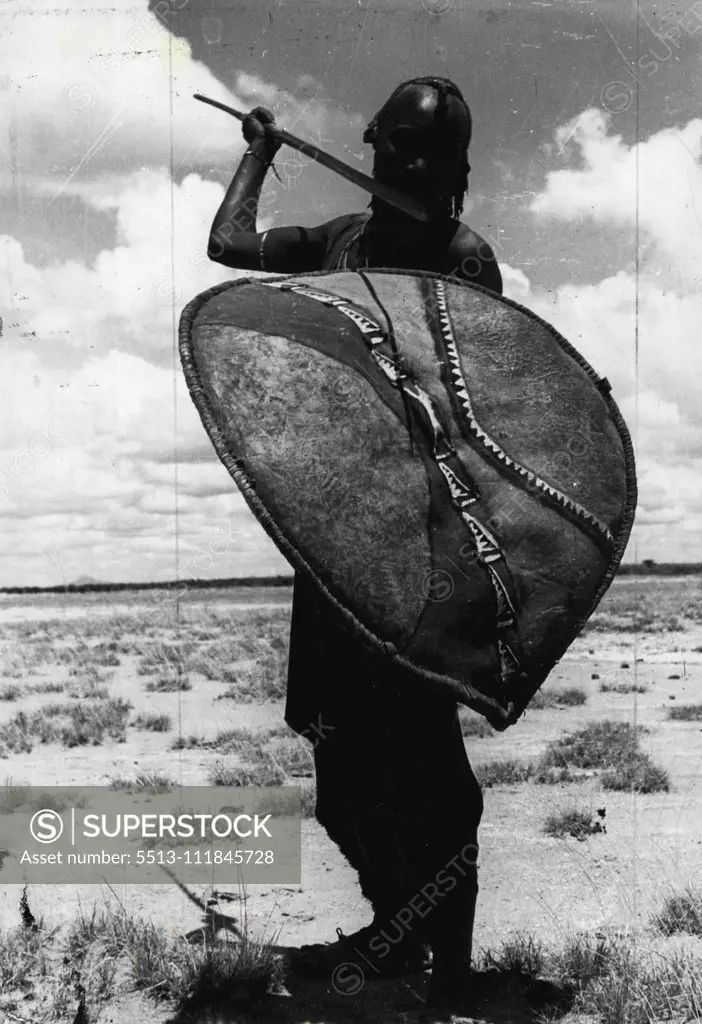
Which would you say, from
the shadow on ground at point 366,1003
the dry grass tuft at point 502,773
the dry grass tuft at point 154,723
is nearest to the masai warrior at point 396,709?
the shadow on ground at point 366,1003

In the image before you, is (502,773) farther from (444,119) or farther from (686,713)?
(444,119)

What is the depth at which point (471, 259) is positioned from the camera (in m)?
2.91

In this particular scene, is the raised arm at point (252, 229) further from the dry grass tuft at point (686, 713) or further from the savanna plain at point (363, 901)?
the dry grass tuft at point (686, 713)

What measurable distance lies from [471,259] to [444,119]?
0.37m

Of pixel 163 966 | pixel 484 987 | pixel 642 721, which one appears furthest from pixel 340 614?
pixel 642 721

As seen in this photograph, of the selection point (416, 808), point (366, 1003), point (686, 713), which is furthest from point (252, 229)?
point (686, 713)

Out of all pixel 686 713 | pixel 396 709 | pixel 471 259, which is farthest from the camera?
pixel 686 713

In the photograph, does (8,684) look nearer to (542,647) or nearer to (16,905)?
(16,905)

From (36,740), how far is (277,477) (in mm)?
8704

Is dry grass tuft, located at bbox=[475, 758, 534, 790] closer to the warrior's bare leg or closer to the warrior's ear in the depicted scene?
the warrior's bare leg

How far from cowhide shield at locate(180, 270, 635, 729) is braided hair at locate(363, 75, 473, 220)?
0.39 meters

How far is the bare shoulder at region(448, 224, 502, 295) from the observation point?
2906mm

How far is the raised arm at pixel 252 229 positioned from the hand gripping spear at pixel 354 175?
4 cm

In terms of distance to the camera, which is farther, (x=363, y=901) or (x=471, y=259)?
(x=363, y=901)
